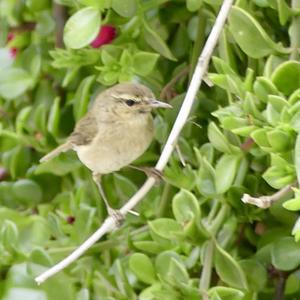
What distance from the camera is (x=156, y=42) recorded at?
54.1 inches

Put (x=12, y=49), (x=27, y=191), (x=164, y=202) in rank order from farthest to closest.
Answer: (x=12, y=49), (x=27, y=191), (x=164, y=202)

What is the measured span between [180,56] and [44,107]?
30 cm

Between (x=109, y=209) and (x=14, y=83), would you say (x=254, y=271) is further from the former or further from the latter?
(x=14, y=83)

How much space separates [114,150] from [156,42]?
0.27 metres

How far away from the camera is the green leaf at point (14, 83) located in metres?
1.66

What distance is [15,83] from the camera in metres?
1.66

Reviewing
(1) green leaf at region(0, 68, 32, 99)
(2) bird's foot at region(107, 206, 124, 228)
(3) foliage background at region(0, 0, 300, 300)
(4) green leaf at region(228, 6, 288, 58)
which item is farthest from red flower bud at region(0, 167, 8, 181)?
(4) green leaf at region(228, 6, 288, 58)

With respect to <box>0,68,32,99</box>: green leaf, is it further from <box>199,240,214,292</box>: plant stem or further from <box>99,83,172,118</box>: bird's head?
<box>199,240,214,292</box>: plant stem

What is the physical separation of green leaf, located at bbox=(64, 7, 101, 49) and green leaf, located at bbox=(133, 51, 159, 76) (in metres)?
0.10

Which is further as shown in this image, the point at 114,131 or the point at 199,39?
the point at 114,131

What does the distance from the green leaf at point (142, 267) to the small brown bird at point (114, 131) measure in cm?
12

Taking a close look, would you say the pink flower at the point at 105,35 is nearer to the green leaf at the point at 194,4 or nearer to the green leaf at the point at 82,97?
the green leaf at the point at 82,97

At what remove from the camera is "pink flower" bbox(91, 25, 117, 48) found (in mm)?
1460

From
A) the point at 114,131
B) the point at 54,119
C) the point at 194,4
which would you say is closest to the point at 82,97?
the point at 54,119
